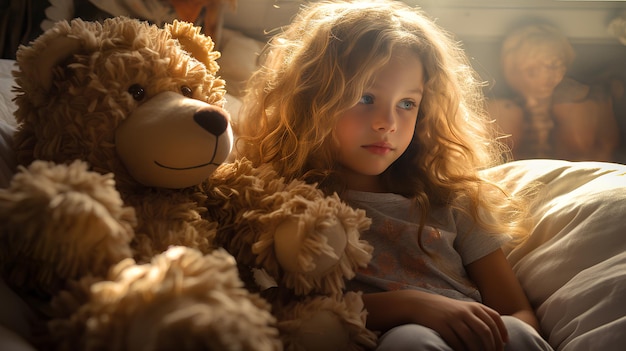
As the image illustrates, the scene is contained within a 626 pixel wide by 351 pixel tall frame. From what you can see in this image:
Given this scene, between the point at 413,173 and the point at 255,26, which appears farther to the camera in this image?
the point at 255,26

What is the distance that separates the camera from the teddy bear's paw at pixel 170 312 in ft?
1.45

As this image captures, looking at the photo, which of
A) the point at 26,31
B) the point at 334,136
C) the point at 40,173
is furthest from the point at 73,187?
the point at 26,31

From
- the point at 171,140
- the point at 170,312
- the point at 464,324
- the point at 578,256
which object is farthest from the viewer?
the point at 578,256

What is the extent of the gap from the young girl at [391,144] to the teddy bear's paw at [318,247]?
0.19m

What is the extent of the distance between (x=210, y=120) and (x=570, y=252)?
0.62 m

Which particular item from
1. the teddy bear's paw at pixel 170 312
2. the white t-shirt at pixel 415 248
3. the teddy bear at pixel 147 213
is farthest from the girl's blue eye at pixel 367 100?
the teddy bear's paw at pixel 170 312

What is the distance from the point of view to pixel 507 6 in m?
1.54

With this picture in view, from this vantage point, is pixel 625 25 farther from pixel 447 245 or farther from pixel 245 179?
pixel 245 179

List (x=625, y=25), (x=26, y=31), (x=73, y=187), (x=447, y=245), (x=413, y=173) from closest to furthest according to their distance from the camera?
1. (x=73, y=187)
2. (x=447, y=245)
3. (x=413, y=173)
4. (x=26, y=31)
5. (x=625, y=25)

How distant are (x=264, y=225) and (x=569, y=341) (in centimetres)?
48

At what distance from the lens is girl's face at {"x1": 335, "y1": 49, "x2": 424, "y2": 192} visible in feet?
3.10

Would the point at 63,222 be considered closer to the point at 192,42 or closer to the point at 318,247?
the point at 318,247

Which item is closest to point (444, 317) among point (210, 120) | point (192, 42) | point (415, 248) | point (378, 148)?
point (415, 248)

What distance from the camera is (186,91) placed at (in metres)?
0.73
